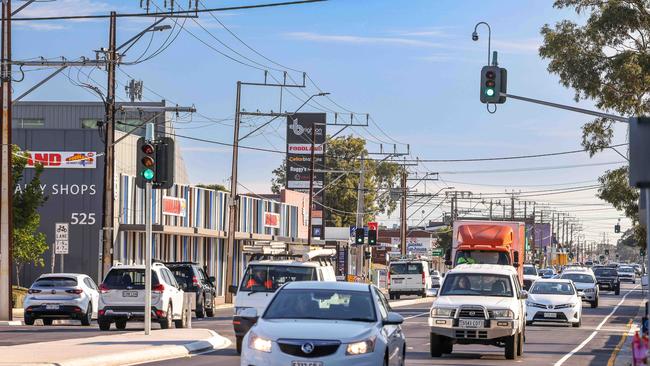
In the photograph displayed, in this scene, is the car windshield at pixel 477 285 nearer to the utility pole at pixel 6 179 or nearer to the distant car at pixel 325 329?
the distant car at pixel 325 329

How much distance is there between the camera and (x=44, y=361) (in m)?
21.1

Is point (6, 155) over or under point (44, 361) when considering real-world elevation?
over

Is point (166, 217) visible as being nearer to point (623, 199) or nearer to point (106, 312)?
point (623, 199)

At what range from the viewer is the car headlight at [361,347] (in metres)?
16.0

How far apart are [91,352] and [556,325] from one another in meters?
24.9

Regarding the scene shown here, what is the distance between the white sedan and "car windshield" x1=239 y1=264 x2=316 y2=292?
681 inches

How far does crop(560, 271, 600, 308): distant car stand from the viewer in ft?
207

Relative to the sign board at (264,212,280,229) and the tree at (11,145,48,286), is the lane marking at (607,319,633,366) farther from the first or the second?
the sign board at (264,212,280,229)

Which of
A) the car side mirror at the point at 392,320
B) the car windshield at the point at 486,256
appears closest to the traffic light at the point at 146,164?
the car side mirror at the point at 392,320

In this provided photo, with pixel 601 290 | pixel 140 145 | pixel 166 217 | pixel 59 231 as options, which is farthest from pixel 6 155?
pixel 601 290

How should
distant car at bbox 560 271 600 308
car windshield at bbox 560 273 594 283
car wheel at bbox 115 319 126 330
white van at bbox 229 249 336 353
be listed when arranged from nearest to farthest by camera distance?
1. white van at bbox 229 249 336 353
2. car wheel at bbox 115 319 126 330
3. distant car at bbox 560 271 600 308
4. car windshield at bbox 560 273 594 283

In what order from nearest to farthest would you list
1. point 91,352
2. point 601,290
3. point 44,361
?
point 44,361
point 91,352
point 601,290

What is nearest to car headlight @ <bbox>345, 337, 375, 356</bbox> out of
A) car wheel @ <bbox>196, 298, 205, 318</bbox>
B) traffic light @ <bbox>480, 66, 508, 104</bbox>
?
traffic light @ <bbox>480, 66, 508, 104</bbox>

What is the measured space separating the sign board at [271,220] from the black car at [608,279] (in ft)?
77.8
